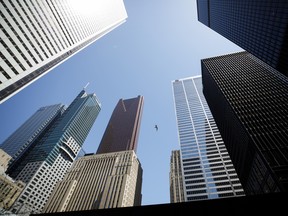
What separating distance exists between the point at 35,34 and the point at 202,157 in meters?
114

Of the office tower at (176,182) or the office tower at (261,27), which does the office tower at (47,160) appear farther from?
the office tower at (261,27)

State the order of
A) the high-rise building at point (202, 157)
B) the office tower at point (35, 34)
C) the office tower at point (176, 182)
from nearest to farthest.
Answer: the office tower at point (35, 34) < the high-rise building at point (202, 157) < the office tower at point (176, 182)

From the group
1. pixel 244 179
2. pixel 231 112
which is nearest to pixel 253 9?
pixel 231 112

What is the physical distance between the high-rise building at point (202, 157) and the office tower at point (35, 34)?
95.9m

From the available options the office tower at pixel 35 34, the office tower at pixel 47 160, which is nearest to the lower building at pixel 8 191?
the office tower at pixel 47 160

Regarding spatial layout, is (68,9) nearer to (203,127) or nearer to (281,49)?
(281,49)

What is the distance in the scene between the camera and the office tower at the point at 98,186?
104 m

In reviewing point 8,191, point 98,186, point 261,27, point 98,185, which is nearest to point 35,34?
point 261,27

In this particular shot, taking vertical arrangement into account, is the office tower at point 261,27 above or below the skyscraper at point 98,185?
above

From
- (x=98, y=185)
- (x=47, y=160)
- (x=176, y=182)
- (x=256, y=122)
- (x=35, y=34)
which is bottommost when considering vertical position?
(x=176, y=182)

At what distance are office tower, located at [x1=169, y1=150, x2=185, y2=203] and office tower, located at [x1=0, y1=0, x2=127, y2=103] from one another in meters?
110

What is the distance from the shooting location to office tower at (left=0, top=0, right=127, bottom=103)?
5488 cm

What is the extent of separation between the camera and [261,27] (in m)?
69.8

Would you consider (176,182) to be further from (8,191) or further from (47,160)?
(8,191)
